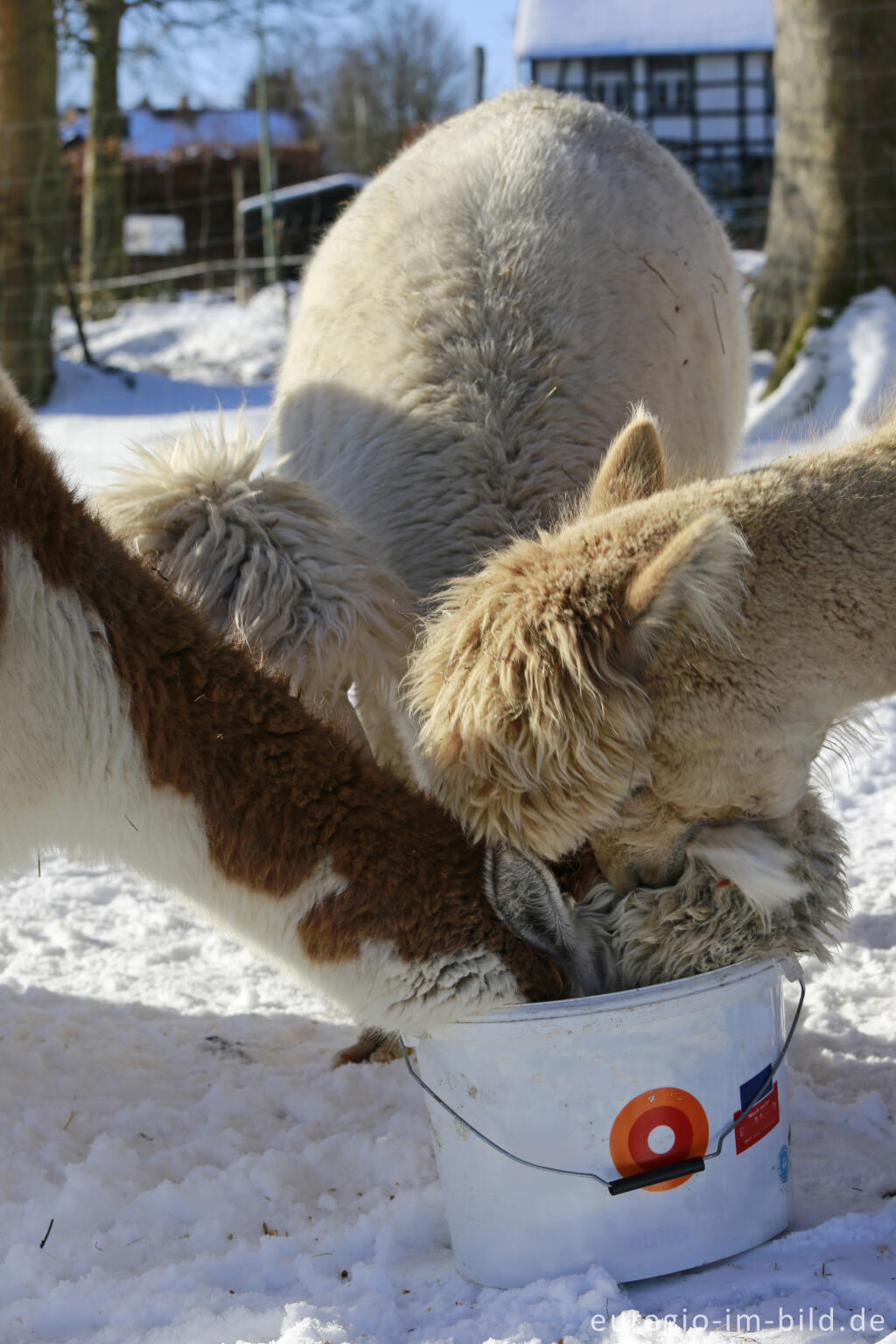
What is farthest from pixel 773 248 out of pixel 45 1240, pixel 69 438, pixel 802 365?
pixel 45 1240

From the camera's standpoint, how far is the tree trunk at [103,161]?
1476 cm

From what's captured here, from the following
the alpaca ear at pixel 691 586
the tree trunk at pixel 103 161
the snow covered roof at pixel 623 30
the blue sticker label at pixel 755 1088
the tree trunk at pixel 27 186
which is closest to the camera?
the alpaca ear at pixel 691 586

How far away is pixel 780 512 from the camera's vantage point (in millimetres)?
2059

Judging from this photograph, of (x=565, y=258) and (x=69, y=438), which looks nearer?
(x=565, y=258)

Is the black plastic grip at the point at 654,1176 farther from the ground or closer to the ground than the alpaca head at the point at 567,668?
closer to the ground

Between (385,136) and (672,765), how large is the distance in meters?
19.4

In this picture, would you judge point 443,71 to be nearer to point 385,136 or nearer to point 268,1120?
point 385,136

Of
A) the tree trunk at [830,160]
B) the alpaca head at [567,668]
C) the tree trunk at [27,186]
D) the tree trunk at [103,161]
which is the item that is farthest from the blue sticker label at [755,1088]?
the tree trunk at [103,161]

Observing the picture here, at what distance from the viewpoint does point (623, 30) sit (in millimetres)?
28016

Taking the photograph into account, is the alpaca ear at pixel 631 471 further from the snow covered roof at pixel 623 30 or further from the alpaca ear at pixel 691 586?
the snow covered roof at pixel 623 30

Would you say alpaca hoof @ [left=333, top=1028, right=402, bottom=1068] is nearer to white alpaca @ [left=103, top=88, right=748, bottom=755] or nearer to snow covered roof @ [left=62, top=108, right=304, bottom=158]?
white alpaca @ [left=103, top=88, right=748, bottom=755]

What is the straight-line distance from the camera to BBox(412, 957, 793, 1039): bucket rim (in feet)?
6.43

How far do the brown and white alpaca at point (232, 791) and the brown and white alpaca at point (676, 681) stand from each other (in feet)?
0.44

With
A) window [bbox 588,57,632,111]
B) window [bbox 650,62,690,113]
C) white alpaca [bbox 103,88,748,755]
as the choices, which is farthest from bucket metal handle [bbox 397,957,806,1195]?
window [bbox 650,62,690,113]
